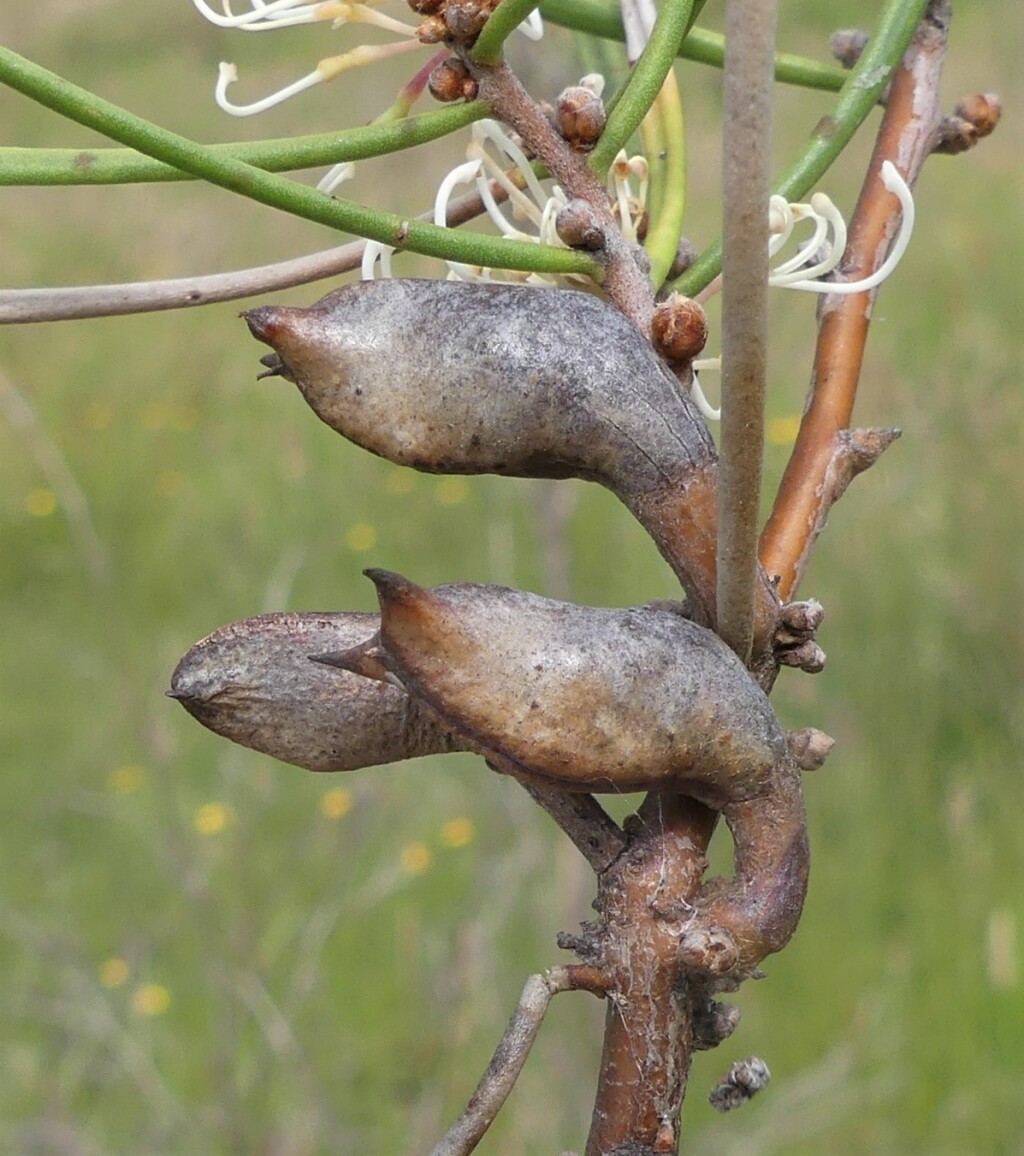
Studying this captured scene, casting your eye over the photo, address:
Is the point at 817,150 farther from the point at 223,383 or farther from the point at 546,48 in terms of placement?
the point at 223,383

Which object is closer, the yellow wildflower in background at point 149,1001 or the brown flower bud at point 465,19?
the brown flower bud at point 465,19

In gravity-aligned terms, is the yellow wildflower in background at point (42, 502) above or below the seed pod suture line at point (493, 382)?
below

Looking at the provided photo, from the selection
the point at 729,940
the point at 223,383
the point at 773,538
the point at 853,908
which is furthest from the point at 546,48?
the point at 223,383

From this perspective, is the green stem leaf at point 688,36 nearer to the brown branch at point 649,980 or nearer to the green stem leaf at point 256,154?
the green stem leaf at point 256,154

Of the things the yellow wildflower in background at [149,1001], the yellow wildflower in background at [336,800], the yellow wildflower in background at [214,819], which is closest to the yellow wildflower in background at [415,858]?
the yellow wildflower in background at [336,800]

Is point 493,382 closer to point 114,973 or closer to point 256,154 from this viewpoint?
point 256,154

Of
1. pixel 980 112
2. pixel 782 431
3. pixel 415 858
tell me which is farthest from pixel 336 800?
pixel 980 112

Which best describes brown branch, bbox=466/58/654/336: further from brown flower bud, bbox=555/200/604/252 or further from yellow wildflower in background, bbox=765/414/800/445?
yellow wildflower in background, bbox=765/414/800/445
